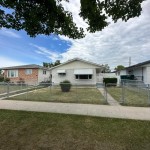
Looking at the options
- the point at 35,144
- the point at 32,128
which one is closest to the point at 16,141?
the point at 35,144

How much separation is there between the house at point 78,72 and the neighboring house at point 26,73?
21.2 feet

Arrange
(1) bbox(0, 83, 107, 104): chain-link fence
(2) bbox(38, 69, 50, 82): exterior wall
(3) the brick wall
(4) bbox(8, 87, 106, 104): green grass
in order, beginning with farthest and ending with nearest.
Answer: (2) bbox(38, 69, 50, 82): exterior wall → (3) the brick wall → (1) bbox(0, 83, 107, 104): chain-link fence → (4) bbox(8, 87, 106, 104): green grass

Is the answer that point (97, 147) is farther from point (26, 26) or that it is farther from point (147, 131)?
point (26, 26)

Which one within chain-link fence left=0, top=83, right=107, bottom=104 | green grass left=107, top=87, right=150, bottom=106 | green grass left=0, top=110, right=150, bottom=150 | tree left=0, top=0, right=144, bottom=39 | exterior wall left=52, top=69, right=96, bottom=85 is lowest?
green grass left=0, top=110, right=150, bottom=150

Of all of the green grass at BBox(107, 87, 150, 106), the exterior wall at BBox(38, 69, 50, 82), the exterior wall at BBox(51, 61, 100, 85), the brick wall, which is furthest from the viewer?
the exterior wall at BBox(38, 69, 50, 82)

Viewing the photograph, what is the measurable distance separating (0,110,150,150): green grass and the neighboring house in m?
23.9

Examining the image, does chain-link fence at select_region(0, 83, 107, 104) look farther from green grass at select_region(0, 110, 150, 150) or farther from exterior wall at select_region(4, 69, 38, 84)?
exterior wall at select_region(4, 69, 38, 84)

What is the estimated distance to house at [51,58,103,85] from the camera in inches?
924

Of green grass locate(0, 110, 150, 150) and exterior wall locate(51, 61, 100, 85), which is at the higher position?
exterior wall locate(51, 61, 100, 85)

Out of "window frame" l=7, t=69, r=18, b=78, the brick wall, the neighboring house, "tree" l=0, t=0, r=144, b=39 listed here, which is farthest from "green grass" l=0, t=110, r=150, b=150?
"window frame" l=7, t=69, r=18, b=78

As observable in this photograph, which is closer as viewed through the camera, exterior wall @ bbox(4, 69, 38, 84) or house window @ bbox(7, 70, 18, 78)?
exterior wall @ bbox(4, 69, 38, 84)

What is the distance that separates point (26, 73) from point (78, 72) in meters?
12.8

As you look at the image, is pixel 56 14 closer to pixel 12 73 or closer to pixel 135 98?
pixel 135 98

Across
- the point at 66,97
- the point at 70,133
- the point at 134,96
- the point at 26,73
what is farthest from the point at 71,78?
the point at 70,133
